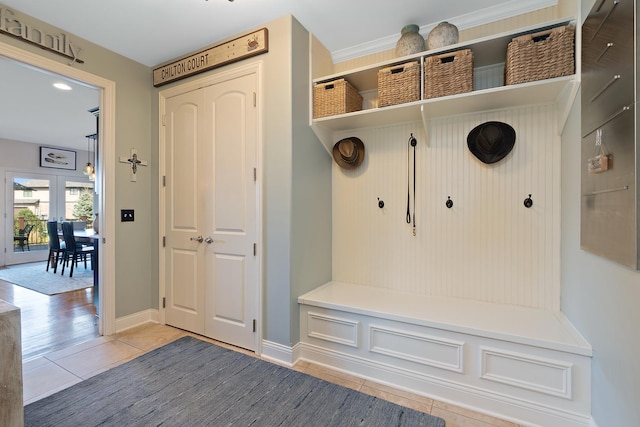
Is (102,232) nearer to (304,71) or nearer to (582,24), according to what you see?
(304,71)

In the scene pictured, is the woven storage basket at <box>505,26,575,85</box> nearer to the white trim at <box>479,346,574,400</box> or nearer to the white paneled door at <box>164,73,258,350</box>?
the white trim at <box>479,346,574,400</box>

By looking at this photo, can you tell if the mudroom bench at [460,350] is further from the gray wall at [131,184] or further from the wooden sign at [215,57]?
the wooden sign at [215,57]

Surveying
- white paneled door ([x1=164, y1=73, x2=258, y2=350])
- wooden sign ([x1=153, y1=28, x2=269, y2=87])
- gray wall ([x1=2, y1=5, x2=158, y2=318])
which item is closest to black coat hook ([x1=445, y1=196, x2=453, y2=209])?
white paneled door ([x1=164, y1=73, x2=258, y2=350])

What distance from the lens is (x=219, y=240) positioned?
2.48 m

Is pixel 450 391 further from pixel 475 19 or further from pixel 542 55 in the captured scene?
pixel 475 19

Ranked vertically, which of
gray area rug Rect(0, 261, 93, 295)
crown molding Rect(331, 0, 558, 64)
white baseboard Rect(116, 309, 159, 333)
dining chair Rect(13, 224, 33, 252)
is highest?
crown molding Rect(331, 0, 558, 64)

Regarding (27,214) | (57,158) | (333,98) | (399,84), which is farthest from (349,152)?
(27,214)

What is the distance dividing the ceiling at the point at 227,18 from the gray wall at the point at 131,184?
16 centimetres

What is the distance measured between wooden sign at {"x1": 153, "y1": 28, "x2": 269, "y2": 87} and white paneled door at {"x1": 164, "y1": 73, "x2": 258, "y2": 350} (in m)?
0.17

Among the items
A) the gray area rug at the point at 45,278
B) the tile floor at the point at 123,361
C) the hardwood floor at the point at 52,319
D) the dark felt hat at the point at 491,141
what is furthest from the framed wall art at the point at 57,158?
the dark felt hat at the point at 491,141

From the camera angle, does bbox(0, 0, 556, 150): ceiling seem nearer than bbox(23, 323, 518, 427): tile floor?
No

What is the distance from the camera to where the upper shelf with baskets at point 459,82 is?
1674 mm

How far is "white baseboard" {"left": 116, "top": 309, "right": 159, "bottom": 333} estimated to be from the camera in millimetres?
2680

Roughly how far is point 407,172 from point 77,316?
147 inches
